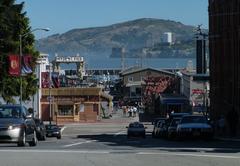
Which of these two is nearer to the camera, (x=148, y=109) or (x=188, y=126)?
(x=188, y=126)

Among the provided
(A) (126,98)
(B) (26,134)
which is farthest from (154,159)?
(A) (126,98)

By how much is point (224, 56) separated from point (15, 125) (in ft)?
133

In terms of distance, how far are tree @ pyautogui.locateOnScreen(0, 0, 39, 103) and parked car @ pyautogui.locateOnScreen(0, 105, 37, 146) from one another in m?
33.3

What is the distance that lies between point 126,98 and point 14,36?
94.4 m

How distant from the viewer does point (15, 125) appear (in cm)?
2569

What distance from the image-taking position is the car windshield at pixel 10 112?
87.0 ft

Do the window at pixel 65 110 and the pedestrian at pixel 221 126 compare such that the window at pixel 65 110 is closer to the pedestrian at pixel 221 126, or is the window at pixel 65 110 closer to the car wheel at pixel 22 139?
the pedestrian at pixel 221 126

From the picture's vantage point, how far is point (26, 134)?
26.6 m

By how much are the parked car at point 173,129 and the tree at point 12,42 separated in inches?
883

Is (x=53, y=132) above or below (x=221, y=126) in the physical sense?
below

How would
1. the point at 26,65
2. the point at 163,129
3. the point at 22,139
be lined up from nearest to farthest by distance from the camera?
the point at 22,139, the point at 163,129, the point at 26,65

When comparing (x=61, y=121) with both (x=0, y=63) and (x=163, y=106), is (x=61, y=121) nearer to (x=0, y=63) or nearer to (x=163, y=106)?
(x=163, y=106)

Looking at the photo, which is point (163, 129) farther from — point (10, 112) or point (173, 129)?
point (10, 112)

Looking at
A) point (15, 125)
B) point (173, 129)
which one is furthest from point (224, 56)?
point (15, 125)
